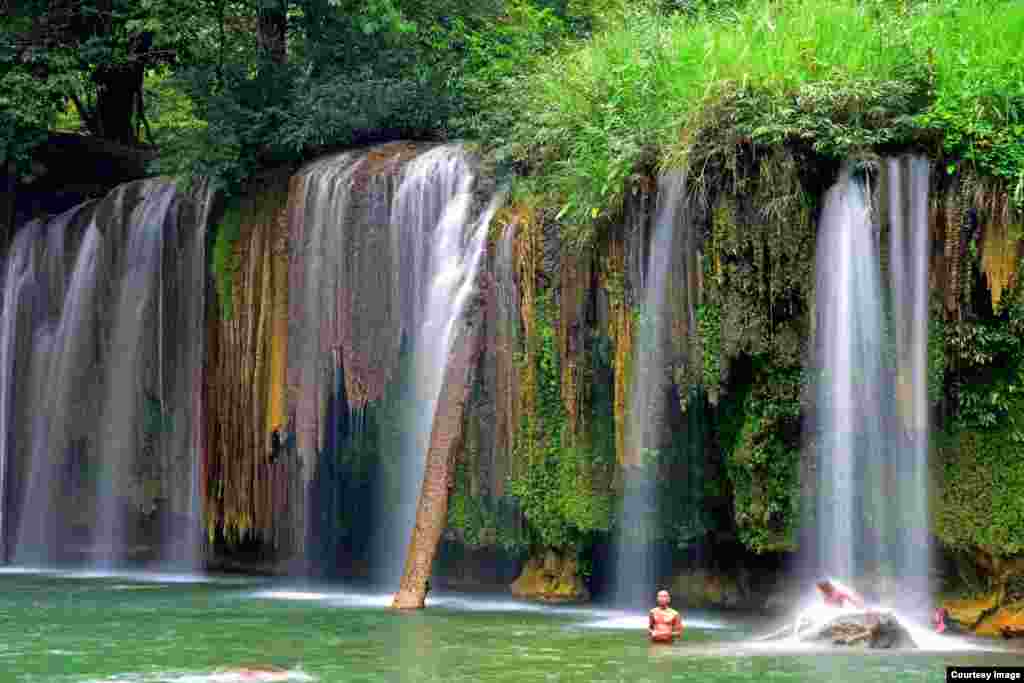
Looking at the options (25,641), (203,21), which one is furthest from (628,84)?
(203,21)

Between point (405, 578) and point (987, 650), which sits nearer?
point (987, 650)

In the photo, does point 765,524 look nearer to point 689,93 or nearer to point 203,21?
point 689,93

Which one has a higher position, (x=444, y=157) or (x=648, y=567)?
(x=444, y=157)

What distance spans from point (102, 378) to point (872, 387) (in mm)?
11403

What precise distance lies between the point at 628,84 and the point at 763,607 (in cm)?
550

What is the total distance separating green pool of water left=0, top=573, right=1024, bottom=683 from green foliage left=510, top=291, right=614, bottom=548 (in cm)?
98

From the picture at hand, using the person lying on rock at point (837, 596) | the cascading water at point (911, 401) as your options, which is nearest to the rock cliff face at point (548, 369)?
the cascading water at point (911, 401)

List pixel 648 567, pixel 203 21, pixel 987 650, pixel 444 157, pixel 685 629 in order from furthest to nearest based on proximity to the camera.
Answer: pixel 203 21 < pixel 444 157 < pixel 648 567 < pixel 685 629 < pixel 987 650

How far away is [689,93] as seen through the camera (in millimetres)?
15961

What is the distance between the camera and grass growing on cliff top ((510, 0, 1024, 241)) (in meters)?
14.6

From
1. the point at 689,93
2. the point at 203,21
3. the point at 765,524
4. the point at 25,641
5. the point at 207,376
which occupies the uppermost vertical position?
Result: the point at 203,21

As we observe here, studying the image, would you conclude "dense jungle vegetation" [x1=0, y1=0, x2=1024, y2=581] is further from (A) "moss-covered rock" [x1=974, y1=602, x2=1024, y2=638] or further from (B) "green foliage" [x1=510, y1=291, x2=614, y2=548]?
(A) "moss-covered rock" [x1=974, y1=602, x2=1024, y2=638]

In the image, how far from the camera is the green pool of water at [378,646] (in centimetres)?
1131

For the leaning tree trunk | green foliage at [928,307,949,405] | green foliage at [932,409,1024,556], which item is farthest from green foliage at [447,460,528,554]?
green foliage at [928,307,949,405]
